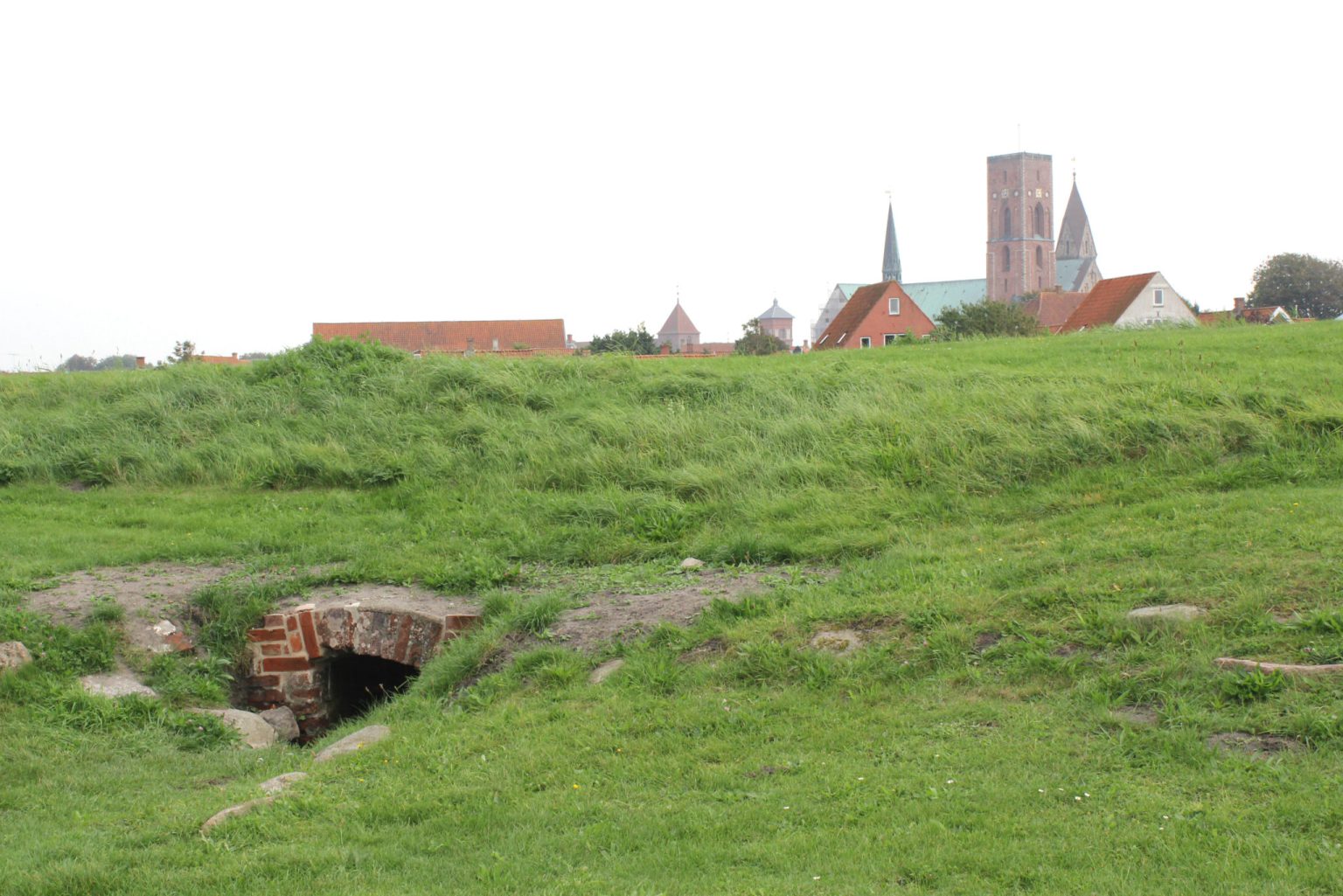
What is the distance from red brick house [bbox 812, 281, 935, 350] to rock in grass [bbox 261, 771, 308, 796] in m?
44.4

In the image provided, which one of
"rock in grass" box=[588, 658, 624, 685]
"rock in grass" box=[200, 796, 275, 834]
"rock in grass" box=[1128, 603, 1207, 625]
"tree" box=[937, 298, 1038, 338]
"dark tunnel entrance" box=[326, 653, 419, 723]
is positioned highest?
"tree" box=[937, 298, 1038, 338]

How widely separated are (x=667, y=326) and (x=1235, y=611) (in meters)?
129

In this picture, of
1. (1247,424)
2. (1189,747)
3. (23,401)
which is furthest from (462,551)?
(23,401)

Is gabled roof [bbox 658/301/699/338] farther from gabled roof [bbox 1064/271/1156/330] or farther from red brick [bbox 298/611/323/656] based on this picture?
red brick [bbox 298/611/323/656]

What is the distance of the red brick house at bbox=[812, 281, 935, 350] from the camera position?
162 feet

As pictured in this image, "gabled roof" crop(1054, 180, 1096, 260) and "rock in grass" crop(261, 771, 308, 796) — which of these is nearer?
"rock in grass" crop(261, 771, 308, 796)

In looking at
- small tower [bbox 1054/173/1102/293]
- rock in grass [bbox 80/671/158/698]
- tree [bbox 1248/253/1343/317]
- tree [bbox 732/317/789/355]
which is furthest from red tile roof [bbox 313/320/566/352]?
small tower [bbox 1054/173/1102/293]

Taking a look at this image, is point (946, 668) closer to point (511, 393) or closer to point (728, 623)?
point (728, 623)

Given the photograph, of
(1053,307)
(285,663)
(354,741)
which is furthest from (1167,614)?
(1053,307)

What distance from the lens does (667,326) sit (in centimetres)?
13475

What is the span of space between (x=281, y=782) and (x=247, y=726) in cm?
224

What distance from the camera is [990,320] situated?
4028 centimetres

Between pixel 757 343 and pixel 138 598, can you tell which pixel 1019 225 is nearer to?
pixel 757 343

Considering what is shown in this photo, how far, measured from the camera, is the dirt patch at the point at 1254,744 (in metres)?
5.24
